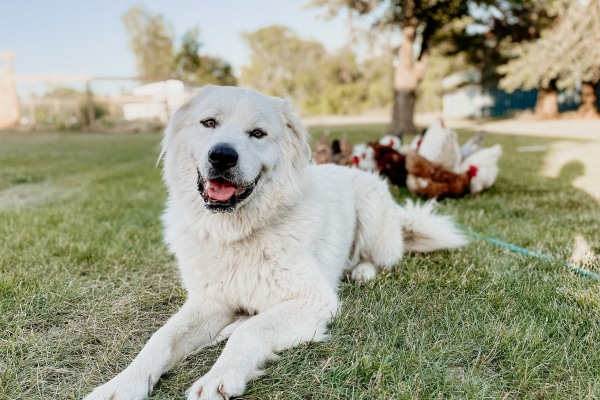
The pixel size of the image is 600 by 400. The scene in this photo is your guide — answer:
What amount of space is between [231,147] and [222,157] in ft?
0.25

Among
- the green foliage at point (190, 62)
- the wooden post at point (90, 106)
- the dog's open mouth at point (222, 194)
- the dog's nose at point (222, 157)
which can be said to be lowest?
the dog's open mouth at point (222, 194)

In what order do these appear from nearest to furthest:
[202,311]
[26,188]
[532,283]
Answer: [202,311], [532,283], [26,188]

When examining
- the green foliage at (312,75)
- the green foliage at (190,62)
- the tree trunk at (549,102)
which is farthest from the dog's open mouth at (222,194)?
the green foliage at (312,75)

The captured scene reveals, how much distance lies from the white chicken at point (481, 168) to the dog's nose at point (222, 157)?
4.28 m

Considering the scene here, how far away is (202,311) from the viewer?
2352 mm

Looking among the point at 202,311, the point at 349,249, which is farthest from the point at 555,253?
the point at 202,311

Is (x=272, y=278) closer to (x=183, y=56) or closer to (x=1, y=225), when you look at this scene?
(x=1, y=225)

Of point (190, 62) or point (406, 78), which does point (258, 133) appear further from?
point (190, 62)

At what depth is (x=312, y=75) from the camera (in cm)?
5806

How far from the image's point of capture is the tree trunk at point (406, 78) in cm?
1555

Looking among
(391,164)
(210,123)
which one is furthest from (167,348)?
(391,164)

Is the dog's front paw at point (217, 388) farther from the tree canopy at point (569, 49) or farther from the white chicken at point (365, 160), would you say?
the tree canopy at point (569, 49)

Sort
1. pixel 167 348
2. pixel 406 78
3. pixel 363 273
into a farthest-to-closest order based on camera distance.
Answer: pixel 406 78, pixel 363 273, pixel 167 348

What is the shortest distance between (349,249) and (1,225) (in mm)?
3665
